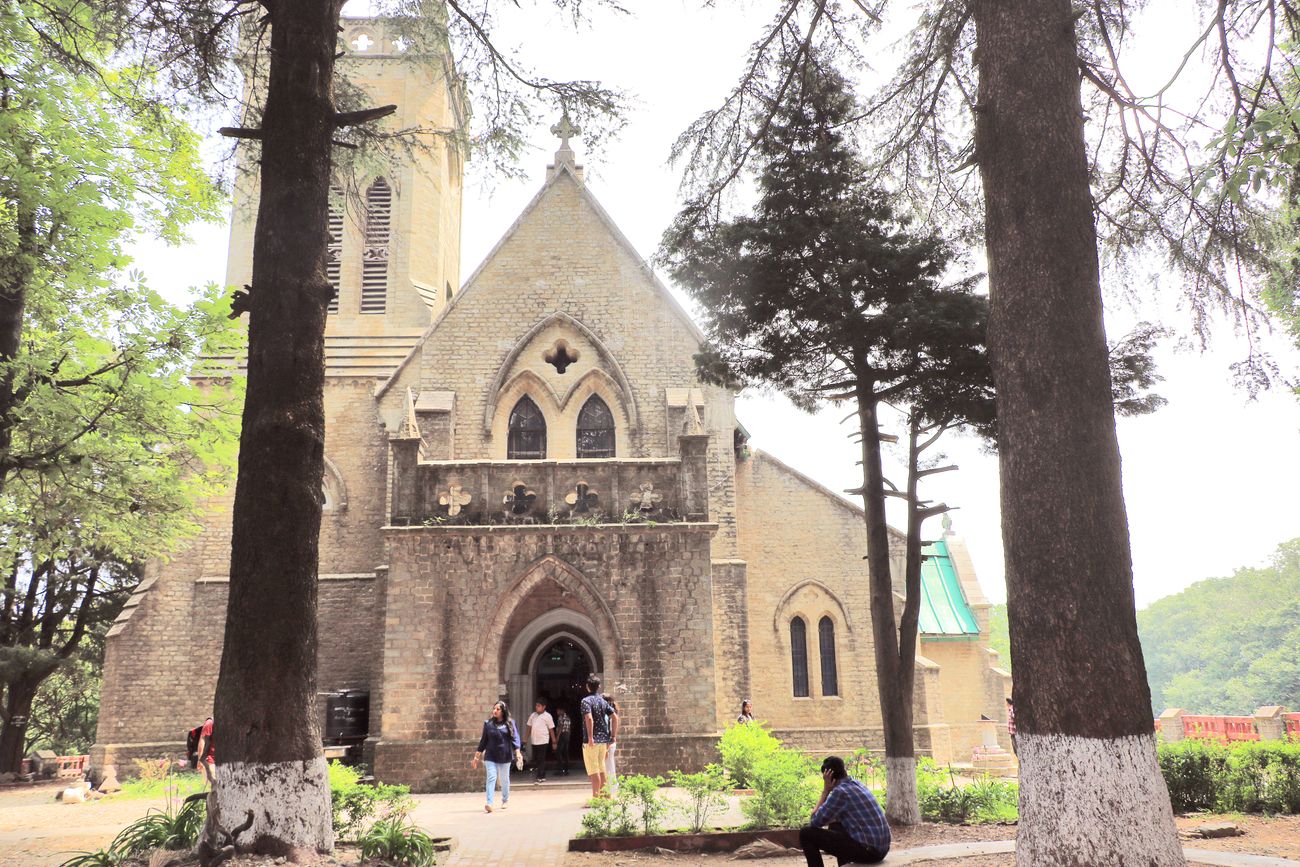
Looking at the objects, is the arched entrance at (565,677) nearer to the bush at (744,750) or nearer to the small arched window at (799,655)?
the small arched window at (799,655)

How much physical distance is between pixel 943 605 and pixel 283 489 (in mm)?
23905

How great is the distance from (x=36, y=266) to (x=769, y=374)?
30.3 ft

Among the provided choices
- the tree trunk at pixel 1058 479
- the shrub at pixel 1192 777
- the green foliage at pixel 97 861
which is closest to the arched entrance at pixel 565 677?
the shrub at pixel 1192 777

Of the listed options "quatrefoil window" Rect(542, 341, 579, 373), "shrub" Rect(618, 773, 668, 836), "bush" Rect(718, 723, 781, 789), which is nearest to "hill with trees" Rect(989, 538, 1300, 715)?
"quatrefoil window" Rect(542, 341, 579, 373)

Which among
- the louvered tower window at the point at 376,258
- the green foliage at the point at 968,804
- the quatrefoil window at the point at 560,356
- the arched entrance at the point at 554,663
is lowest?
the green foliage at the point at 968,804

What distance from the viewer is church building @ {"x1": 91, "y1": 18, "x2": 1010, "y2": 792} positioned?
54.4 feet

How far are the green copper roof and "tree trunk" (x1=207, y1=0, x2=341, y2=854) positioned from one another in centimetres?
2106

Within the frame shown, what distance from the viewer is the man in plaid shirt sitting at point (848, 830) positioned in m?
7.68

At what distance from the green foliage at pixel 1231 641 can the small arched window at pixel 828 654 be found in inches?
1606

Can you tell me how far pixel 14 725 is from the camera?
26.5 m

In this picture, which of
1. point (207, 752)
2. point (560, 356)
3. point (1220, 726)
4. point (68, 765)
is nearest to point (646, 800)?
point (207, 752)

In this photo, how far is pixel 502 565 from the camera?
55.7ft

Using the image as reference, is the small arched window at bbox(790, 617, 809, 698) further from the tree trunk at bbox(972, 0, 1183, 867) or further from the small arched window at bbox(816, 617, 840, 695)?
the tree trunk at bbox(972, 0, 1183, 867)

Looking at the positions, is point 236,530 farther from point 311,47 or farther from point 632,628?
point 632,628
